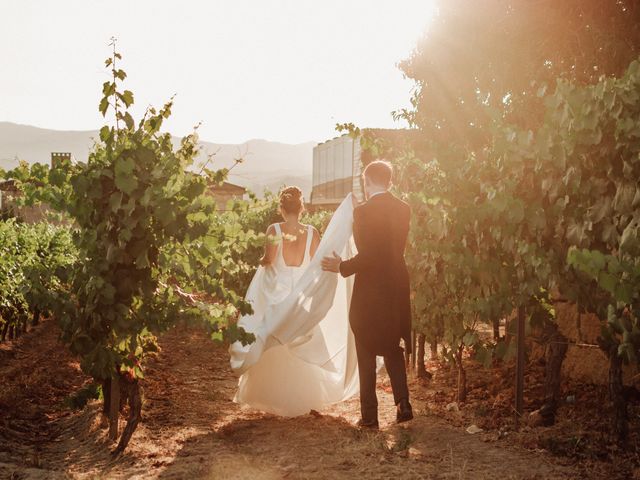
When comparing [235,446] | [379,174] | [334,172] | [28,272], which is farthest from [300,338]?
[334,172]

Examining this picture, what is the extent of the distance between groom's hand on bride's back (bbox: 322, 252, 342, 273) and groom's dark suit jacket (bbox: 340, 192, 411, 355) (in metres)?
0.26

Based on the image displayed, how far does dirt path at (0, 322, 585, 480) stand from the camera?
451 cm

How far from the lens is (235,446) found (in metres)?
5.17

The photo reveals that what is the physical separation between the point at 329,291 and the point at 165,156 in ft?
6.71

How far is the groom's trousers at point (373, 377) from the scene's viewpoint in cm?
553

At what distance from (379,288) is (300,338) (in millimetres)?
1131

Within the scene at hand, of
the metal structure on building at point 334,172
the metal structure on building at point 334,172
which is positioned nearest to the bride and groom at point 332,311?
the metal structure on building at point 334,172

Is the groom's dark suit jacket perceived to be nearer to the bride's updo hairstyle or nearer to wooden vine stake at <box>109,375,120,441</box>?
the bride's updo hairstyle

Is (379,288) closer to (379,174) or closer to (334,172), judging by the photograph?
(379,174)

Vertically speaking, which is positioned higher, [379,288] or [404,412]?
[379,288]

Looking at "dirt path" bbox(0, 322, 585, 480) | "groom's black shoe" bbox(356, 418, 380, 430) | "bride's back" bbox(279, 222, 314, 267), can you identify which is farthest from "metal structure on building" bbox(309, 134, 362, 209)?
"groom's black shoe" bbox(356, 418, 380, 430)

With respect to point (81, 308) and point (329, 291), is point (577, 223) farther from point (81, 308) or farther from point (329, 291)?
point (81, 308)

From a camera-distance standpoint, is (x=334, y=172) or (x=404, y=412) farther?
(x=334, y=172)

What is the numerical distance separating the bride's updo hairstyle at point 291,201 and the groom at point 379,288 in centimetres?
97
